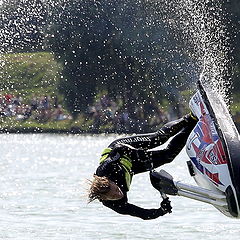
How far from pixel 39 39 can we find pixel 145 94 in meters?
18.5

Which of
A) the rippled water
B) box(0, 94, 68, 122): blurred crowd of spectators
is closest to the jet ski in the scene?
the rippled water

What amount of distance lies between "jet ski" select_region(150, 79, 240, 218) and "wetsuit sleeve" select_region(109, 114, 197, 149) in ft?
0.45

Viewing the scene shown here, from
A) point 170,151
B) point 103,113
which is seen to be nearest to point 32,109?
point 103,113

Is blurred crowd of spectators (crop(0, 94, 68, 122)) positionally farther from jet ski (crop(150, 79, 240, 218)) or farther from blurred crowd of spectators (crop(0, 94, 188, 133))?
jet ski (crop(150, 79, 240, 218))

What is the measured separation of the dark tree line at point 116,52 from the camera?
150ft

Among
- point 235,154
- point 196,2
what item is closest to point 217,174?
point 235,154

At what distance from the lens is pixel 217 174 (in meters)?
10.2

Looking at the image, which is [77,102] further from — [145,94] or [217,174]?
[217,174]

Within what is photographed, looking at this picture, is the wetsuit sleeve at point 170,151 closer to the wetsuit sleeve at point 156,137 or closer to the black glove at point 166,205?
the wetsuit sleeve at point 156,137

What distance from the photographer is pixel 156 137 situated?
36.0 ft

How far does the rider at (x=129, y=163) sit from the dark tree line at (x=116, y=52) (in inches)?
1228

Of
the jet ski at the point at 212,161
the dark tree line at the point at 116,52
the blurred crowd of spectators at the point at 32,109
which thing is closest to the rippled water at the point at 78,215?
the jet ski at the point at 212,161

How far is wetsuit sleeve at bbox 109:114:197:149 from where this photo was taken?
1086 centimetres

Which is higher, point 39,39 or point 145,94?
point 145,94
